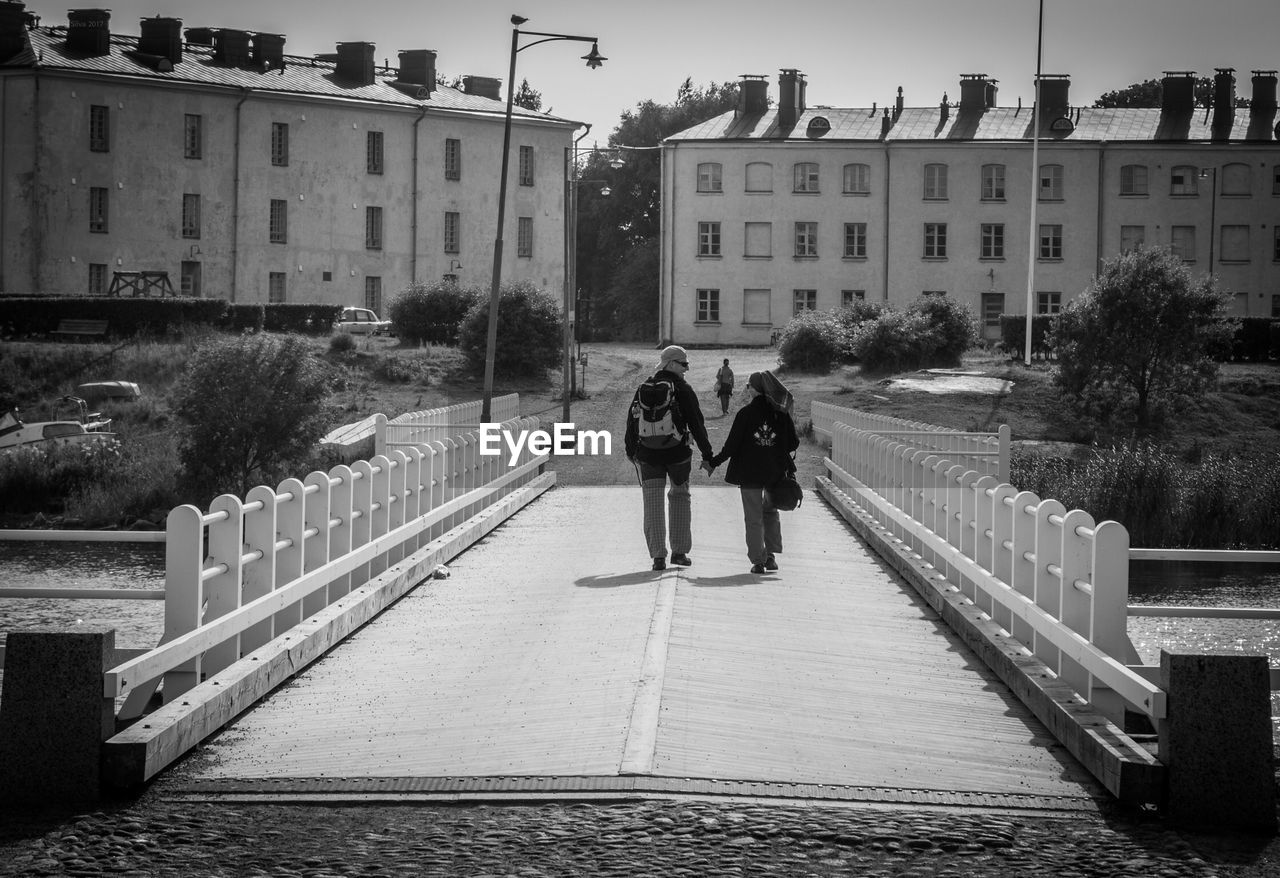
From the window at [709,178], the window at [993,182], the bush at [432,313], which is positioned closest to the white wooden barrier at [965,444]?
the bush at [432,313]

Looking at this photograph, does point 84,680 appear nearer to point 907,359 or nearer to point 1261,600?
point 1261,600

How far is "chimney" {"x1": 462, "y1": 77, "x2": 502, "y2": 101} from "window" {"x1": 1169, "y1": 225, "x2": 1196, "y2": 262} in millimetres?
31327

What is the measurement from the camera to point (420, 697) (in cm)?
980

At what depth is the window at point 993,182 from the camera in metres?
73.1

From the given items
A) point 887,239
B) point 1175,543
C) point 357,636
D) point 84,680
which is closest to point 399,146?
point 887,239

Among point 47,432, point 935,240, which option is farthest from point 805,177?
point 47,432

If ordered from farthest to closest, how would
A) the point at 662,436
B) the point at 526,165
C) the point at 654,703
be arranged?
the point at 526,165 < the point at 662,436 < the point at 654,703

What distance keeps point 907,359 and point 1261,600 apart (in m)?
28.9

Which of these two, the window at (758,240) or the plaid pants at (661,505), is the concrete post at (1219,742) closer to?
the plaid pants at (661,505)

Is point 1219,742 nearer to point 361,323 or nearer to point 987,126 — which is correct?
point 361,323

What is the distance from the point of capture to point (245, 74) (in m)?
67.9

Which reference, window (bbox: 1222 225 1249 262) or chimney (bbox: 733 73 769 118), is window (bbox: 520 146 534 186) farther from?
window (bbox: 1222 225 1249 262)

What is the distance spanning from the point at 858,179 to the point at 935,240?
4353 millimetres

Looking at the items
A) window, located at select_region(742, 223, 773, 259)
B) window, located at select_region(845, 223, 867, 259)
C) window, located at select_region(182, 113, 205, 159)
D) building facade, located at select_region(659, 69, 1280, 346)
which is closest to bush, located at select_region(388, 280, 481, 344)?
window, located at select_region(182, 113, 205, 159)
